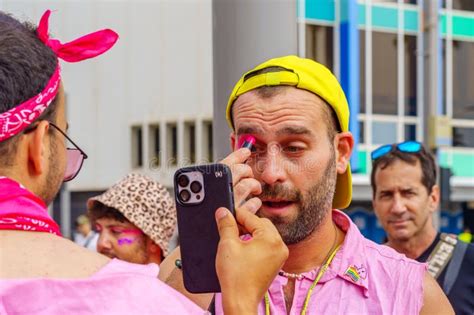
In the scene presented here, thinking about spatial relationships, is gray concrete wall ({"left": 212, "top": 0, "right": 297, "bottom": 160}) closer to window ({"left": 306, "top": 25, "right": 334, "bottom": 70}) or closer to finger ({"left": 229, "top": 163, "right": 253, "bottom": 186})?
finger ({"left": 229, "top": 163, "right": 253, "bottom": 186})

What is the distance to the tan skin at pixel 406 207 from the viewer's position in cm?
389

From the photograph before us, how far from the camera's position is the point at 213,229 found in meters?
1.78

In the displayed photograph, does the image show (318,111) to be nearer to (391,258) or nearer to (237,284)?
(391,258)

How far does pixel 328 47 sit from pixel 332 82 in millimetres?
16809

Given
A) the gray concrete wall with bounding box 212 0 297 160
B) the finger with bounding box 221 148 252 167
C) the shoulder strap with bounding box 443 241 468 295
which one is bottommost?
the shoulder strap with bounding box 443 241 468 295

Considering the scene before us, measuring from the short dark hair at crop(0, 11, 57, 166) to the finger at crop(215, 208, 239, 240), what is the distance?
416 mm

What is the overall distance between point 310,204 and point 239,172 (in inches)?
17.8

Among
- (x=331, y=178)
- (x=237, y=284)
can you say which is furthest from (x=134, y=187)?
(x=237, y=284)

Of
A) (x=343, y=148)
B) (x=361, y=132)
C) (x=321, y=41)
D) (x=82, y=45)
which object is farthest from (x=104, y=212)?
(x=361, y=132)

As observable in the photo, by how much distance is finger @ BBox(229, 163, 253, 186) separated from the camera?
71.4 inches

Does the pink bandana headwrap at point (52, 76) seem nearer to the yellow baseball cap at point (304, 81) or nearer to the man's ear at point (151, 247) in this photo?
the yellow baseball cap at point (304, 81)

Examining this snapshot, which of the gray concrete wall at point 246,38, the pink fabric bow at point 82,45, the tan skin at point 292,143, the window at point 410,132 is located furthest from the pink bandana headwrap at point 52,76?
the window at point 410,132

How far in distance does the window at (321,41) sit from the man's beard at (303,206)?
1668 centimetres

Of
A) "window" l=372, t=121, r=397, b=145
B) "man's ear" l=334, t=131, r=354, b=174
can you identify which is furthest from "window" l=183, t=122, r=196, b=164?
"man's ear" l=334, t=131, r=354, b=174
